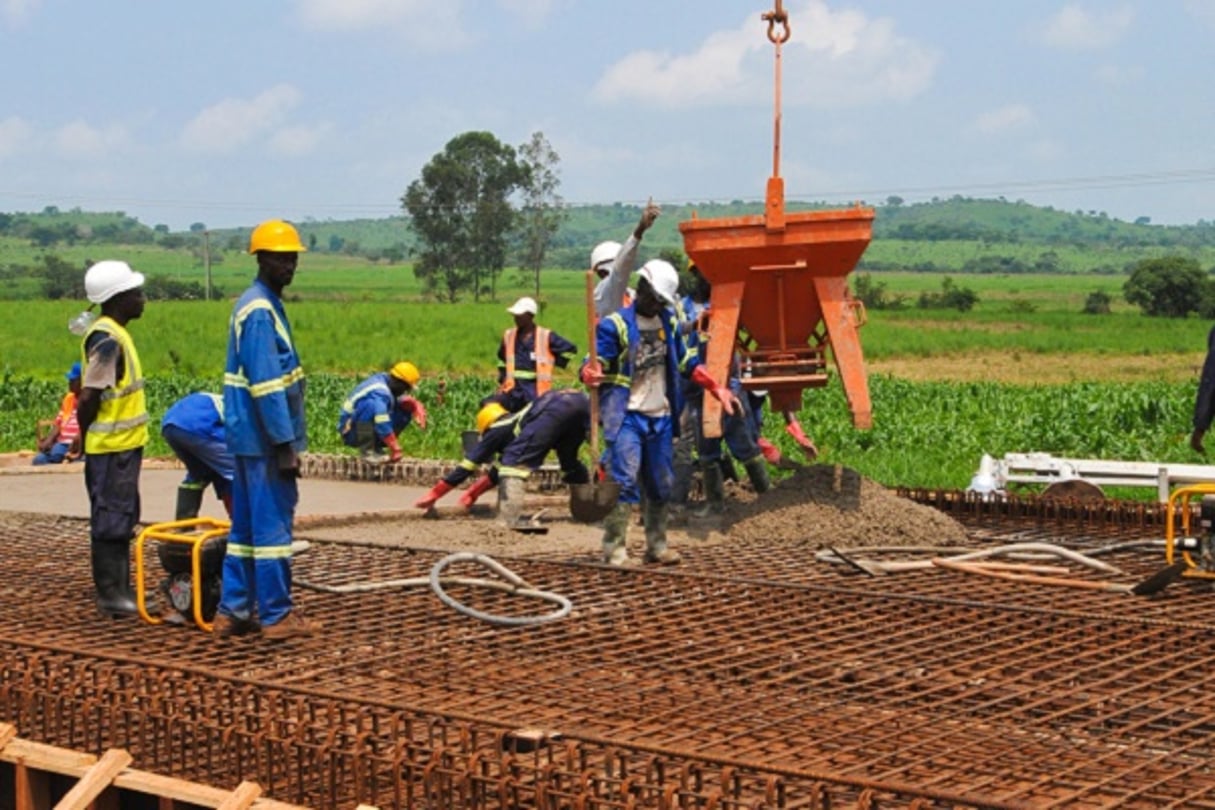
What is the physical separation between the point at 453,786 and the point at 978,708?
1760mm

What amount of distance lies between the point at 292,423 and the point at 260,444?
5.5 inches

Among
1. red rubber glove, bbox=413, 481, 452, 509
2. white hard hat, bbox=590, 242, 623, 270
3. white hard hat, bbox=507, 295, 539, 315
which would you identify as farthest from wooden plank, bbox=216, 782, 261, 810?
white hard hat, bbox=507, 295, 539, 315

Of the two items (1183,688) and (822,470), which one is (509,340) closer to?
(822,470)

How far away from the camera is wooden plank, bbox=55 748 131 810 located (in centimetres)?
497

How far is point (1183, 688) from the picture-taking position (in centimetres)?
564

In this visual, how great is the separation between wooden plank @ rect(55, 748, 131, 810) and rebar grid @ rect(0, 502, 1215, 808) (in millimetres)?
217

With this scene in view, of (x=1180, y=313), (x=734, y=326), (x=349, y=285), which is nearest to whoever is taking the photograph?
(x=734, y=326)

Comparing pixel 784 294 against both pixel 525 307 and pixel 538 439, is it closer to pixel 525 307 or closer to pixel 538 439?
pixel 538 439

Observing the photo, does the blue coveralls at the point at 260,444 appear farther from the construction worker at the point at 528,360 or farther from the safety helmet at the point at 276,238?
the construction worker at the point at 528,360

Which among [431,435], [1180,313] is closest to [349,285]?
[1180,313]

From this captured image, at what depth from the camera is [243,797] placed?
181 inches

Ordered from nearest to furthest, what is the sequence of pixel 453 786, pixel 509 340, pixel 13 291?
pixel 453 786 → pixel 509 340 → pixel 13 291

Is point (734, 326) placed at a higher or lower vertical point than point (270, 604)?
higher

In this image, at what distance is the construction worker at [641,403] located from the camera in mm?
8273
